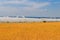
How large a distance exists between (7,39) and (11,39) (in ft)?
0.66

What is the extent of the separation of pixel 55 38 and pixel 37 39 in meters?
0.91

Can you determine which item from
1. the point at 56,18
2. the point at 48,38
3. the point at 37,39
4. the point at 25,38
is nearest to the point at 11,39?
the point at 25,38

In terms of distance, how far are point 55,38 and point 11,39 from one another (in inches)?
81.6

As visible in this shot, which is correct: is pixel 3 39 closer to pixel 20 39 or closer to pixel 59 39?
pixel 20 39

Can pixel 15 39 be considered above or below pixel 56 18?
above

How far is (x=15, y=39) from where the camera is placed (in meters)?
6.47

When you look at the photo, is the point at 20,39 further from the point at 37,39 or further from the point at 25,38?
the point at 37,39

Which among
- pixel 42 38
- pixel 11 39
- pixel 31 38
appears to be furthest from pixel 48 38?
pixel 11 39

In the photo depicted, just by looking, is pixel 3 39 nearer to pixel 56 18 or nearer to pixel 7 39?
pixel 7 39

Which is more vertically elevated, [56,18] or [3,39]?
[3,39]

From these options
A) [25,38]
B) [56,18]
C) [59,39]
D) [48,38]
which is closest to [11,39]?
[25,38]

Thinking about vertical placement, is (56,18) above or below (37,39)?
below

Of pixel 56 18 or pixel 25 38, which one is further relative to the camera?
pixel 56 18

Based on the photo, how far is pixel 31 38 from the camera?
672cm
